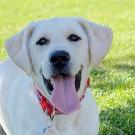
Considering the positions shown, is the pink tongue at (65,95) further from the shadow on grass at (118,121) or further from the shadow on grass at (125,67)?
the shadow on grass at (125,67)

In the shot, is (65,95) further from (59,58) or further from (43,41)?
(43,41)

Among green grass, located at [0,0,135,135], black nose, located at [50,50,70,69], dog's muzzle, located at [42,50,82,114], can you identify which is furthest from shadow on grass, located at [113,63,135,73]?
black nose, located at [50,50,70,69]

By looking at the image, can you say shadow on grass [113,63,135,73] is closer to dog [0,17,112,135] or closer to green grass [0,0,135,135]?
green grass [0,0,135,135]

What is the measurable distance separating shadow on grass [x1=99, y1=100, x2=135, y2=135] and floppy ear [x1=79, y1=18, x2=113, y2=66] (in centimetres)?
157

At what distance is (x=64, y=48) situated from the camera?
4391 millimetres

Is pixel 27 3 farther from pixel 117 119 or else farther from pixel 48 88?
pixel 48 88

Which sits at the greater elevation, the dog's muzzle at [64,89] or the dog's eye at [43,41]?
the dog's eye at [43,41]

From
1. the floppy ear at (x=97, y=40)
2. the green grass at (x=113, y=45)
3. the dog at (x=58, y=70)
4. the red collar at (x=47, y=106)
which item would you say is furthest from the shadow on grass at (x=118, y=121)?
the floppy ear at (x=97, y=40)

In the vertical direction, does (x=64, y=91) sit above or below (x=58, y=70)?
below

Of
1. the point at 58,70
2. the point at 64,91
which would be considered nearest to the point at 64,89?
the point at 64,91

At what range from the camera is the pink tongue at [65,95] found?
452 centimetres

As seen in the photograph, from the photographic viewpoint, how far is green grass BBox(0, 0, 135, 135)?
6320 millimetres

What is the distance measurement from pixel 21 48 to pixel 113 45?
6.02 metres

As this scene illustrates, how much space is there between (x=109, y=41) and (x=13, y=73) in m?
1.22
